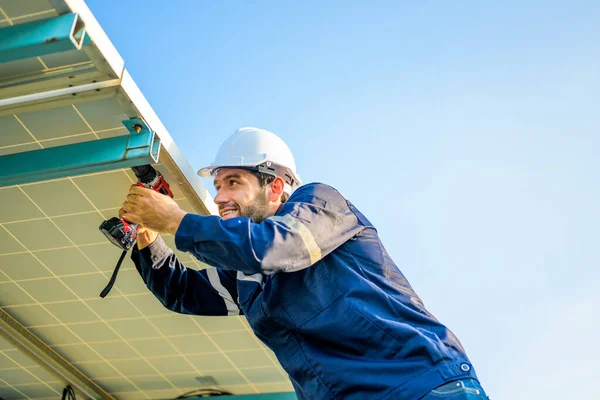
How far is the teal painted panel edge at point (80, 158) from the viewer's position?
4.20m

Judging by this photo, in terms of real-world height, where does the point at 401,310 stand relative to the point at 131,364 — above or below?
below

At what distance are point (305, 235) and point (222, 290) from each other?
132 centimetres

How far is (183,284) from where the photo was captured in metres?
4.61

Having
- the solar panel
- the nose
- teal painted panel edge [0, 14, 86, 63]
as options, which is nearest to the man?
the nose

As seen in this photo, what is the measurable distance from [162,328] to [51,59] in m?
2.84

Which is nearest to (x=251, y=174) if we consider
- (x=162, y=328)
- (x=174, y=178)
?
(x=174, y=178)

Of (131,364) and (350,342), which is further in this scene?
(131,364)

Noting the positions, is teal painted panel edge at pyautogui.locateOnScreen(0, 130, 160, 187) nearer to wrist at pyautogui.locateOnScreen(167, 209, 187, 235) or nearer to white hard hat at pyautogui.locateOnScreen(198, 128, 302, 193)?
white hard hat at pyautogui.locateOnScreen(198, 128, 302, 193)

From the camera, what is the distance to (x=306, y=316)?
3.58m

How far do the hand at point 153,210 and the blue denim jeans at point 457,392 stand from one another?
1.43 meters

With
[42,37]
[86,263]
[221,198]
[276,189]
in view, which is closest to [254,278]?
[221,198]

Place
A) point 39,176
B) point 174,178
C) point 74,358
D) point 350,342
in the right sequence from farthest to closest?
point 74,358 → point 174,178 → point 39,176 → point 350,342

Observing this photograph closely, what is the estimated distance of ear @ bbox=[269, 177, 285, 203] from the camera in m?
4.41

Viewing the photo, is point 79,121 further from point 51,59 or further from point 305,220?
point 305,220
